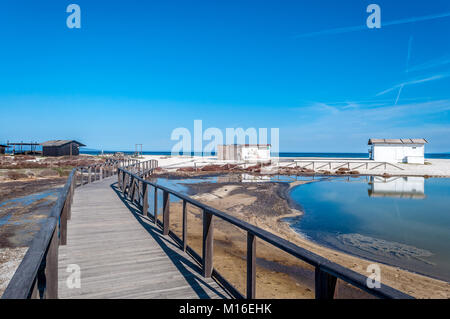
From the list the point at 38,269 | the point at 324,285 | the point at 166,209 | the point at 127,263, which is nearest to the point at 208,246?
the point at 127,263

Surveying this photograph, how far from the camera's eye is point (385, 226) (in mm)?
11156

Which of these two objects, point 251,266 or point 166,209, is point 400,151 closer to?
point 166,209

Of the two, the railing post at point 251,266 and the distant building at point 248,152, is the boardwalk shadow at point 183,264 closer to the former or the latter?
the railing post at point 251,266

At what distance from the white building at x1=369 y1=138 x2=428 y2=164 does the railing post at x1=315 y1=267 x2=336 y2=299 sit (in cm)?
4690

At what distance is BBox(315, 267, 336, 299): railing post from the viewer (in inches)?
78.5

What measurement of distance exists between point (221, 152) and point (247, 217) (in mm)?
42892

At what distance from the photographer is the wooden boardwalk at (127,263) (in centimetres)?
359

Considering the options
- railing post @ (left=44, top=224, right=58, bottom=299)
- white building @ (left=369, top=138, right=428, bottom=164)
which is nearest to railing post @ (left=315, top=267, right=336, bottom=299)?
railing post @ (left=44, top=224, right=58, bottom=299)

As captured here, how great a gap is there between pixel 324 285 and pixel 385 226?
430 inches

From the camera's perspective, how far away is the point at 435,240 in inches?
368

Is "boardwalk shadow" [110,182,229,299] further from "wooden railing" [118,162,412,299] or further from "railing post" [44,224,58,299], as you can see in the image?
"railing post" [44,224,58,299]

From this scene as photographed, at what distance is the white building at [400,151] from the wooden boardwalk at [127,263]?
44368 millimetres

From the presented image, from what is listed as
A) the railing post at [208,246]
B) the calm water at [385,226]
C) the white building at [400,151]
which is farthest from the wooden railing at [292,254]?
the white building at [400,151]
